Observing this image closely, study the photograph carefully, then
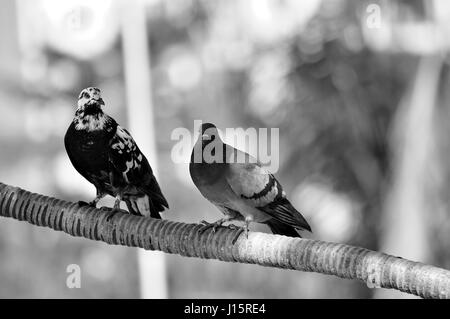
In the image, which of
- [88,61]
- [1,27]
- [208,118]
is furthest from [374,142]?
[1,27]

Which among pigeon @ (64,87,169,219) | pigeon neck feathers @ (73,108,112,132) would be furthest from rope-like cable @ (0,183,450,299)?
pigeon neck feathers @ (73,108,112,132)

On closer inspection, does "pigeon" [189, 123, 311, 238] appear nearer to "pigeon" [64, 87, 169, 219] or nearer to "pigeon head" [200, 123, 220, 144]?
"pigeon head" [200, 123, 220, 144]

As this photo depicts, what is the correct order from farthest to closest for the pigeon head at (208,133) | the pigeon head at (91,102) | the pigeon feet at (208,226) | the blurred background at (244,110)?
the blurred background at (244,110)
the pigeon head at (91,102)
the pigeon head at (208,133)
the pigeon feet at (208,226)

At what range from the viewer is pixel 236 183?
604 centimetres

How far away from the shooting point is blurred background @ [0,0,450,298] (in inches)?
431

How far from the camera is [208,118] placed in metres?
14.4

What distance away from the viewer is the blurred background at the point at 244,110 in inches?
431

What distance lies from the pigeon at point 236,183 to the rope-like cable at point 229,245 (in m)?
0.49

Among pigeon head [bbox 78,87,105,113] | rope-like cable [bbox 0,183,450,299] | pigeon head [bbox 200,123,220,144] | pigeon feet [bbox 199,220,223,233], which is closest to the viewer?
rope-like cable [bbox 0,183,450,299]

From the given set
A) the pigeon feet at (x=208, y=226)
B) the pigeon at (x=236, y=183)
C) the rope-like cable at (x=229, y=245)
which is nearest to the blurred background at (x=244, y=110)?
the pigeon at (x=236, y=183)

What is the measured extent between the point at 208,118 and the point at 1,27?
8222 millimetres

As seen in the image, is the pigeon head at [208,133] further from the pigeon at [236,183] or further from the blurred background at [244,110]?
the blurred background at [244,110]

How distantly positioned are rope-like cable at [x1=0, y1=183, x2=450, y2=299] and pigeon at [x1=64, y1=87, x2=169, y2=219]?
0.65m

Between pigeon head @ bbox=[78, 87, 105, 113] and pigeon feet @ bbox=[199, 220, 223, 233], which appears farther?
pigeon head @ bbox=[78, 87, 105, 113]
